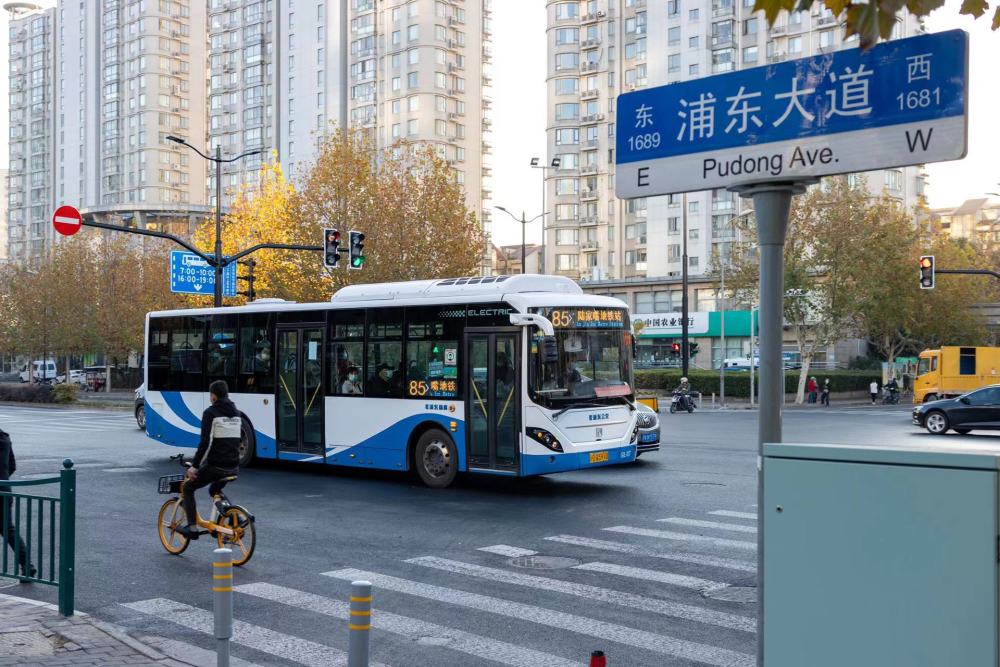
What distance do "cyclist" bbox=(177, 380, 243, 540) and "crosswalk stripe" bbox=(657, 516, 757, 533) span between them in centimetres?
544

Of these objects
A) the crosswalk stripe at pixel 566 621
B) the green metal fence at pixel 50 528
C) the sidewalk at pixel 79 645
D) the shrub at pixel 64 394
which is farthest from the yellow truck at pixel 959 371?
the sidewalk at pixel 79 645

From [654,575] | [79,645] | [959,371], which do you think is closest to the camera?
[79,645]

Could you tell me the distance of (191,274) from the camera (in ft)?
125

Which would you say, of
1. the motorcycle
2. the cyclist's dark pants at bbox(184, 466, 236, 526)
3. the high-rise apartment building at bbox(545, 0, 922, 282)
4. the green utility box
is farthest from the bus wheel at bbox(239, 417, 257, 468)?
the high-rise apartment building at bbox(545, 0, 922, 282)

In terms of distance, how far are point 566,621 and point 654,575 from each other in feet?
6.18

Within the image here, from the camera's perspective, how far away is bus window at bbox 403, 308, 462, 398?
15898 mm

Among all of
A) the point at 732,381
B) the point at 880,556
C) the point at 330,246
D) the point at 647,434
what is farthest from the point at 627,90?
the point at 880,556

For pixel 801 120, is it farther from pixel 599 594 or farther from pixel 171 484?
pixel 171 484

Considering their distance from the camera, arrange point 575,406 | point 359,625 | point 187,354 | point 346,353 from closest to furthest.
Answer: point 359,625 → point 575,406 → point 346,353 → point 187,354

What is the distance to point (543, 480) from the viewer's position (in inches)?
677

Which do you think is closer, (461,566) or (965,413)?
(461,566)

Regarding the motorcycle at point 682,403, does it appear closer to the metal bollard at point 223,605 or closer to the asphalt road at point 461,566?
the asphalt road at point 461,566

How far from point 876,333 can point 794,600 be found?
2355 inches

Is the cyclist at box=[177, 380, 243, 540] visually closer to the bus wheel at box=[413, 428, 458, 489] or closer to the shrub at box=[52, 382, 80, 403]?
the bus wheel at box=[413, 428, 458, 489]
